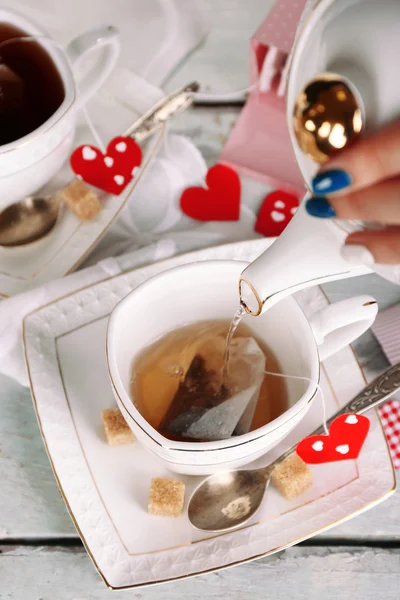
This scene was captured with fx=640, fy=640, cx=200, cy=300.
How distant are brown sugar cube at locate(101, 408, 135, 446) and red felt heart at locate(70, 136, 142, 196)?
1.24ft

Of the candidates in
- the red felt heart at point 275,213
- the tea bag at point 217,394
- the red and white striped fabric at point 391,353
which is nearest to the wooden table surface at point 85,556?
the red and white striped fabric at point 391,353

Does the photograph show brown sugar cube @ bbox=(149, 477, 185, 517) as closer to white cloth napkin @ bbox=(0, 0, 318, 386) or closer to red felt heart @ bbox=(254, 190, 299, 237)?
white cloth napkin @ bbox=(0, 0, 318, 386)

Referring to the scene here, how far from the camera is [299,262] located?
1.91 ft

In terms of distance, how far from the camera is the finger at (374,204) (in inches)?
18.4

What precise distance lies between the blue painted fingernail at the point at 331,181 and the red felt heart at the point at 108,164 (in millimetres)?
566

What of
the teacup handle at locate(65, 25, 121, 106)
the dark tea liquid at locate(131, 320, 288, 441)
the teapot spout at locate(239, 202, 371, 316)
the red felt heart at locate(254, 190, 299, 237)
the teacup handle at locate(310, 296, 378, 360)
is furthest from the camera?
the red felt heart at locate(254, 190, 299, 237)

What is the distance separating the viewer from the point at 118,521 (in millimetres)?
736

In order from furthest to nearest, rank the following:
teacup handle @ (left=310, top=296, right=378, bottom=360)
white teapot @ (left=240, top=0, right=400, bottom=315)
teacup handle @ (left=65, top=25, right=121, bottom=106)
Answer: teacup handle @ (left=65, top=25, right=121, bottom=106)
teacup handle @ (left=310, top=296, right=378, bottom=360)
white teapot @ (left=240, top=0, right=400, bottom=315)

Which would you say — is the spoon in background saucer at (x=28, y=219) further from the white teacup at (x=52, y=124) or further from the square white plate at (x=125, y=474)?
the square white plate at (x=125, y=474)

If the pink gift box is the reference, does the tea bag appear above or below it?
below

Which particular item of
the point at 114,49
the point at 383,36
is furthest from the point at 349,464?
the point at 114,49

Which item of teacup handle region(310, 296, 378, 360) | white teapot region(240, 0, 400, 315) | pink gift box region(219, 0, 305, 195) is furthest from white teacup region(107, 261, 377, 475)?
pink gift box region(219, 0, 305, 195)

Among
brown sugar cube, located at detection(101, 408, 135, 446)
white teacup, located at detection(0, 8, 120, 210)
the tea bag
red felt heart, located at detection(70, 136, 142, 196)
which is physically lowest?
brown sugar cube, located at detection(101, 408, 135, 446)

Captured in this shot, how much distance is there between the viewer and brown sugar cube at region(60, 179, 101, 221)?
0.96 m
